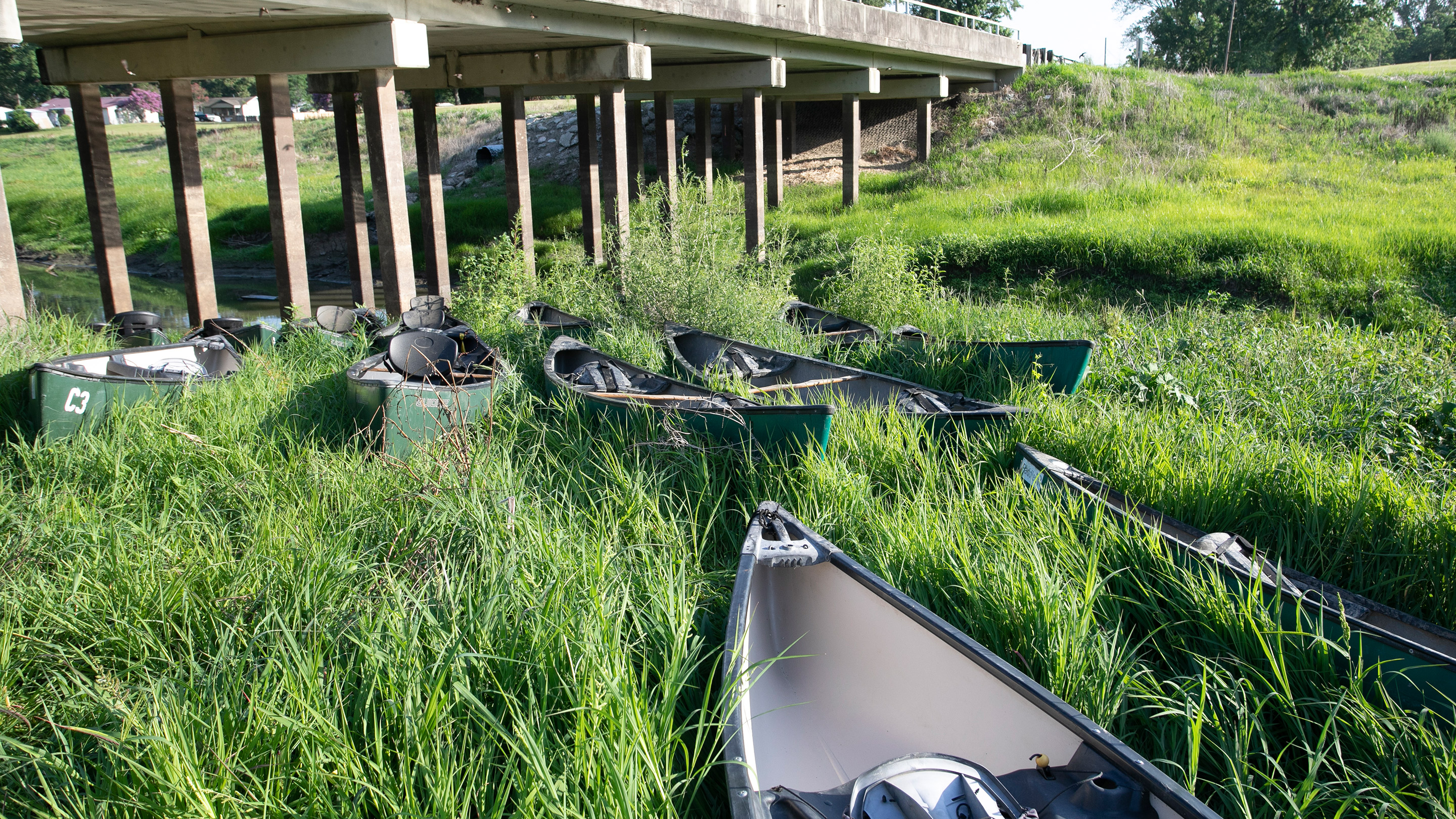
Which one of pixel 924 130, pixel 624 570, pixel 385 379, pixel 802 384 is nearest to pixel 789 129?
pixel 924 130

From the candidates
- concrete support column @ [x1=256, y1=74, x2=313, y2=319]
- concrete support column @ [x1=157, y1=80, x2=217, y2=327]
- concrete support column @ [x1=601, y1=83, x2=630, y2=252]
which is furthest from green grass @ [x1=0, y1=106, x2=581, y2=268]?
concrete support column @ [x1=256, y1=74, x2=313, y2=319]

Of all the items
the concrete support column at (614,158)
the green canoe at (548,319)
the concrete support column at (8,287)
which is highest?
the concrete support column at (614,158)

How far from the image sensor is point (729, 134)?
25.5 m

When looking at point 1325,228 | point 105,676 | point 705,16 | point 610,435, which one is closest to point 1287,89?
point 1325,228

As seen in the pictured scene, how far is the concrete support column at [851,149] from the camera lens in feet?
56.0

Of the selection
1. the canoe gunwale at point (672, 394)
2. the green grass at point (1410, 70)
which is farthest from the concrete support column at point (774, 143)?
the green grass at point (1410, 70)

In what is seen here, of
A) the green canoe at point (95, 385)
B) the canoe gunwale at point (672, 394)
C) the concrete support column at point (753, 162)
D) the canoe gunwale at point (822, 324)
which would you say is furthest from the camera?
the concrete support column at point (753, 162)

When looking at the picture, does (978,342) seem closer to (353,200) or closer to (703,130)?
(353,200)

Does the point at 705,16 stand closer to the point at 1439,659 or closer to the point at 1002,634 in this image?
the point at 1002,634

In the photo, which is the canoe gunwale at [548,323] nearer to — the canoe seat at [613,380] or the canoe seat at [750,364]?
the canoe seat at [613,380]

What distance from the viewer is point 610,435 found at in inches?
221

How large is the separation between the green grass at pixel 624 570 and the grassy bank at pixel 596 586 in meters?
0.02

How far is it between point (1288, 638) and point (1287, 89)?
75.1 feet

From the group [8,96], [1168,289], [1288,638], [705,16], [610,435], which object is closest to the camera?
[1288,638]
